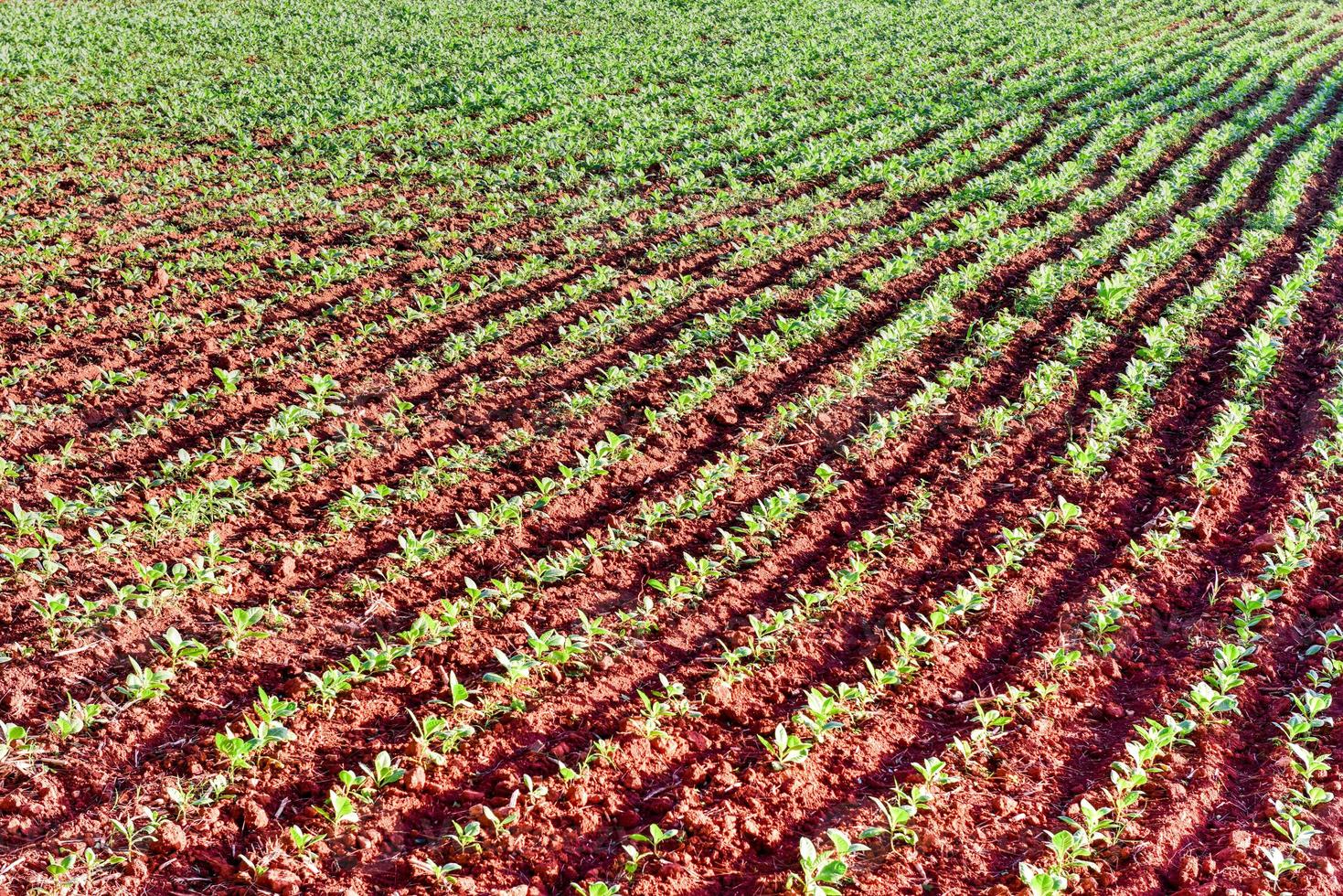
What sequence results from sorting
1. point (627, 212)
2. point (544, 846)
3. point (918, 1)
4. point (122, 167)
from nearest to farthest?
point (544, 846)
point (627, 212)
point (122, 167)
point (918, 1)

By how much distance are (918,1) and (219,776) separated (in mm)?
28997

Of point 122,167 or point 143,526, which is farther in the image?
point 122,167

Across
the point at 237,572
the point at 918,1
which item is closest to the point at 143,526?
the point at 237,572

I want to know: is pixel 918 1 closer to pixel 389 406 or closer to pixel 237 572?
pixel 389 406

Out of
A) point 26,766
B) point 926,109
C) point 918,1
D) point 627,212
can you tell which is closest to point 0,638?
point 26,766

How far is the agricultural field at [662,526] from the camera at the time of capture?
369 centimetres

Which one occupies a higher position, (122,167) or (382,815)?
(122,167)

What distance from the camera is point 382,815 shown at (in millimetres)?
3678

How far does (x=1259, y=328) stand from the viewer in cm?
805

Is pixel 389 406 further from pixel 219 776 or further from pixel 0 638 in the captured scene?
pixel 219 776

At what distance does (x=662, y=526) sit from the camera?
5500 mm

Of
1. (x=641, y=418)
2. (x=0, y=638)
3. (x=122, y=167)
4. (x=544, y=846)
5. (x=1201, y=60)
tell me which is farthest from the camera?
(x=1201, y=60)

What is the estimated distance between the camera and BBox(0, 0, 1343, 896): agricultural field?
369 cm

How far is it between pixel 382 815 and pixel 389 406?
3.47 metres
